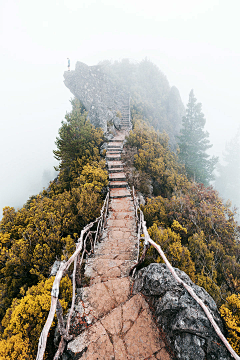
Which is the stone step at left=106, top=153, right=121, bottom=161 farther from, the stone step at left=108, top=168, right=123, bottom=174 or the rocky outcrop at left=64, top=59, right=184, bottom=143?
the rocky outcrop at left=64, top=59, right=184, bottom=143

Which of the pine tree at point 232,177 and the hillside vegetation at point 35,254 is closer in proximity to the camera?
the hillside vegetation at point 35,254

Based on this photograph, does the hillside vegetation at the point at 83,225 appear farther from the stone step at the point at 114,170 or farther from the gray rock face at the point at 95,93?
the gray rock face at the point at 95,93

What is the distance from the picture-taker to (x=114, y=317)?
2.68 m

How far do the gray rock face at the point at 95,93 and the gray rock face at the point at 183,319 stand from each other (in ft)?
53.0

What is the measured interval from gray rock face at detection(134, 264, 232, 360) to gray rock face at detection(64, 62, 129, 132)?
1614 cm

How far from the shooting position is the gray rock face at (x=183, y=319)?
1.95 metres

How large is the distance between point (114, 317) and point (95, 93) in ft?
75.7

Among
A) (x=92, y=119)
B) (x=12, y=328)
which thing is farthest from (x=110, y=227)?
(x=92, y=119)

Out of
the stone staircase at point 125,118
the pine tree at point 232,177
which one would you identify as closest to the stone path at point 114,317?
the stone staircase at point 125,118

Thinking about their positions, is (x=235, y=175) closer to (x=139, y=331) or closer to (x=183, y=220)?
(x=183, y=220)

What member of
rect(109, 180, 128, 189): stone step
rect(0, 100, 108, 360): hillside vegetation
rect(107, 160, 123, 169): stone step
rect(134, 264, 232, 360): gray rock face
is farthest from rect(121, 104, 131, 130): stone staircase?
rect(134, 264, 232, 360): gray rock face

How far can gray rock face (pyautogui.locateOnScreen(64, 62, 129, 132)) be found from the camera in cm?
1851

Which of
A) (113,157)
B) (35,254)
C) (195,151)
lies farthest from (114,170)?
(195,151)

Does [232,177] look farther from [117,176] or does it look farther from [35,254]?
[35,254]
